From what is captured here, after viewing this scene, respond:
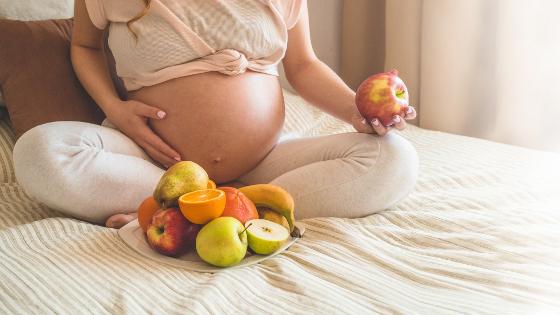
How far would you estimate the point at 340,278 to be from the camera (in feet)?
2.88

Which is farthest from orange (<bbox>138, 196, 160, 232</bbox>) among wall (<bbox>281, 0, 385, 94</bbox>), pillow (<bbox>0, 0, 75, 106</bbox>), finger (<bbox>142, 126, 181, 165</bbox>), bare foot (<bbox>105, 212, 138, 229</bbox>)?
wall (<bbox>281, 0, 385, 94</bbox>)

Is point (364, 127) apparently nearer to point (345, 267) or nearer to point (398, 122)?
point (398, 122)

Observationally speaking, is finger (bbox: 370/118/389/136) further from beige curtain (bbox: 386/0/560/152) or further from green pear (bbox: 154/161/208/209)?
beige curtain (bbox: 386/0/560/152)

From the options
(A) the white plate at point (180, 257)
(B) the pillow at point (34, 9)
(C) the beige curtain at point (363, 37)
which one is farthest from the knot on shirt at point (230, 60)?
(C) the beige curtain at point (363, 37)

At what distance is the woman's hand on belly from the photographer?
4.04 ft

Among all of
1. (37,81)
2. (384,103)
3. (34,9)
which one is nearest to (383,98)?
(384,103)

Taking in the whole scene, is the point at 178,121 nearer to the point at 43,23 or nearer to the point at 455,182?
the point at 43,23

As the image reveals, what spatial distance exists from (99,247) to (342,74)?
165 centimetres

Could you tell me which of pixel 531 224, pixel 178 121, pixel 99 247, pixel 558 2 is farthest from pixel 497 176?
pixel 99 247

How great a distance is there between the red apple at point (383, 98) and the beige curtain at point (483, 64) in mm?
770

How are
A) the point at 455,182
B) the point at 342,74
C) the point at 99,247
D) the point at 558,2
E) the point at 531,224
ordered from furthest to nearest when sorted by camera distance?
the point at 342,74, the point at 558,2, the point at 455,182, the point at 531,224, the point at 99,247

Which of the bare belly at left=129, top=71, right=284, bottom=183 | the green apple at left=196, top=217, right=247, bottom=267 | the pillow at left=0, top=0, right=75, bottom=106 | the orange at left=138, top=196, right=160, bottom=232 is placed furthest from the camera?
the pillow at left=0, top=0, right=75, bottom=106

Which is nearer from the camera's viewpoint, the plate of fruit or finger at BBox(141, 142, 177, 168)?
the plate of fruit

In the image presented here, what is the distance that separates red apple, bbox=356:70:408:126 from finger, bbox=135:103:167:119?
15.0 inches
